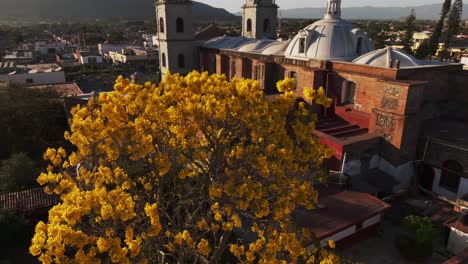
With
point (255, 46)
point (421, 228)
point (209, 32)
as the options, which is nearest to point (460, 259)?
point (421, 228)

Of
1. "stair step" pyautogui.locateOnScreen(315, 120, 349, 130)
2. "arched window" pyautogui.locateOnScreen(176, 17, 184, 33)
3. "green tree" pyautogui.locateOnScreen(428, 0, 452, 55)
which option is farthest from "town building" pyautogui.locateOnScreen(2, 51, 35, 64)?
"green tree" pyautogui.locateOnScreen(428, 0, 452, 55)

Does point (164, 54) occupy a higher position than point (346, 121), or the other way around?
point (164, 54)

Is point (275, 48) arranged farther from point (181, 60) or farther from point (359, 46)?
point (181, 60)

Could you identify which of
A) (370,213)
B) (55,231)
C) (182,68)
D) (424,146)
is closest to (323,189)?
(370,213)

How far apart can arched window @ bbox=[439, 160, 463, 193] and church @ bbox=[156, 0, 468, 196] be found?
28cm

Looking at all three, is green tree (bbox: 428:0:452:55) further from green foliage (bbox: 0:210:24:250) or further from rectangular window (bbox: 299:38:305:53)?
green foliage (bbox: 0:210:24:250)

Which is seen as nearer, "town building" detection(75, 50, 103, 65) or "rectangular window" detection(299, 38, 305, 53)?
"rectangular window" detection(299, 38, 305, 53)

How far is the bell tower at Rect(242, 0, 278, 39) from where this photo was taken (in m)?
36.9

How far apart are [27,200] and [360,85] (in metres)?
18.9

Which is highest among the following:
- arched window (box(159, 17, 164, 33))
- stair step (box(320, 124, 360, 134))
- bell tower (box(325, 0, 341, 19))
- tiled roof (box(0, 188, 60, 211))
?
bell tower (box(325, 0, 341, 19))

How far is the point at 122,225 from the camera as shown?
26.3ft

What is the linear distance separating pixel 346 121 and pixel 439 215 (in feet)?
25.8

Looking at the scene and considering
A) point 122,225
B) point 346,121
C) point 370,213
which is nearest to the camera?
point 122,225

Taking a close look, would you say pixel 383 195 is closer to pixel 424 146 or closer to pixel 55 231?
pixel 424 146
